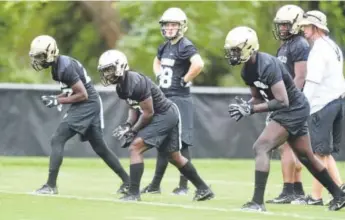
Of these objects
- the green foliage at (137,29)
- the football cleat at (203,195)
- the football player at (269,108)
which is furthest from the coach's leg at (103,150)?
the green foliage at (137,29)

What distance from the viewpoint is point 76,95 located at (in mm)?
14438

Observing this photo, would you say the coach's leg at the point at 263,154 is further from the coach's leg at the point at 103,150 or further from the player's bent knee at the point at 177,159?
the coach's leg at the point at 103,150

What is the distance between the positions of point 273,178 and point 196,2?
38.7ft

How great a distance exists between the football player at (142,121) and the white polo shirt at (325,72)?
145 centimetres

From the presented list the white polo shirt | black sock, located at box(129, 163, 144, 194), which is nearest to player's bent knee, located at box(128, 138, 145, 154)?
black sock, located at box(129, 163, 144, 194)

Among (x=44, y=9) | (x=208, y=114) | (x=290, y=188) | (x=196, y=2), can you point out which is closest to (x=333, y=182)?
(x=290, y=188)

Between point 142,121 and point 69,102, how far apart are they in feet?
4.17

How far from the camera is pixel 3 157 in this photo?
21266mm

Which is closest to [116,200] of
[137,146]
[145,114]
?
[137,146]

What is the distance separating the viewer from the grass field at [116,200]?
12016 millimetres

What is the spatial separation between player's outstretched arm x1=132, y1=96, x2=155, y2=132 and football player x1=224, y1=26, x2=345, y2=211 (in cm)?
102

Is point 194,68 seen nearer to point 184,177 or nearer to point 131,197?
point 184,177

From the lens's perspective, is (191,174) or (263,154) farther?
(191,174)

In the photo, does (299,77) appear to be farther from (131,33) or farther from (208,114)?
(131,33)
